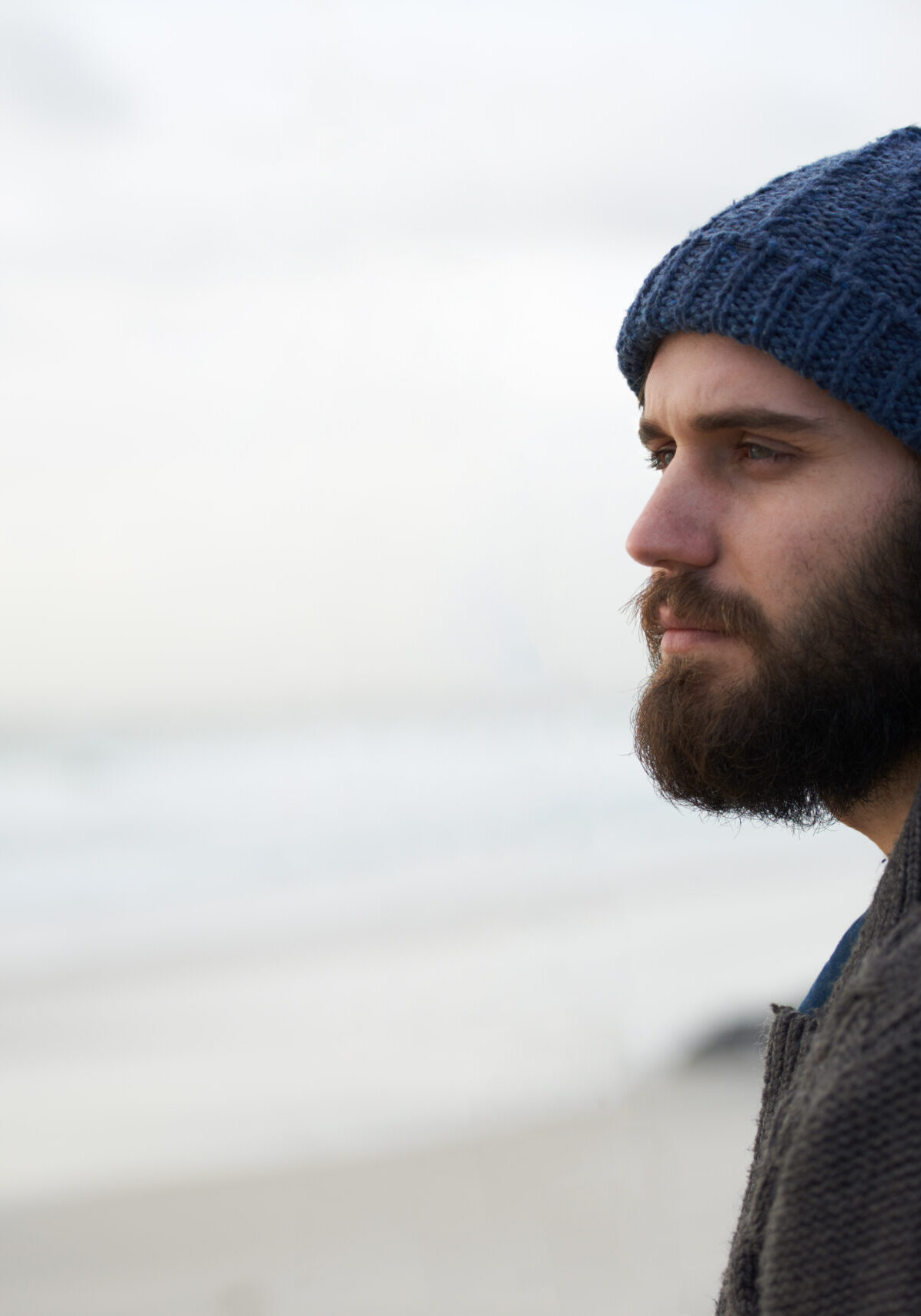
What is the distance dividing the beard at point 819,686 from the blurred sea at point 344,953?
3074 millimetres

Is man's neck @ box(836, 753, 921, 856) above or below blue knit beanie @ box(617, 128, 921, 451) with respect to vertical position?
below

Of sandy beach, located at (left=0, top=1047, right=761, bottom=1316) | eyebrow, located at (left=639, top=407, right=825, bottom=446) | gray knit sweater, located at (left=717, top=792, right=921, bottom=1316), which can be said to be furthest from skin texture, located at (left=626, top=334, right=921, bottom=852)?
sandy beach, located at (left=0, top=1047, right=761, bottom=1316)

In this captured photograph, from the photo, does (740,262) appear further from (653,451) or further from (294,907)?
(294,907)

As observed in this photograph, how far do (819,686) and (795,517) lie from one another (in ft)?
0.80

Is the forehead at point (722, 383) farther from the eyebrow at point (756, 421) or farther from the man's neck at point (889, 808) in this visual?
the man's neck at point (889, 808)

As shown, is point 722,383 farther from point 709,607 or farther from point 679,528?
point 709,607

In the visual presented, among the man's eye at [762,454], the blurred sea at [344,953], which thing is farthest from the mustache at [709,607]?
the blurred sea at [344,953]

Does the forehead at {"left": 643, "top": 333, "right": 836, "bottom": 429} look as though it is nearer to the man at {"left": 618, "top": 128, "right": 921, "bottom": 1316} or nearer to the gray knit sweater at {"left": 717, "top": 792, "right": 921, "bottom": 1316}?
the man at {"left": 618, "top": 128, "right": 921, "bottom": 1316}

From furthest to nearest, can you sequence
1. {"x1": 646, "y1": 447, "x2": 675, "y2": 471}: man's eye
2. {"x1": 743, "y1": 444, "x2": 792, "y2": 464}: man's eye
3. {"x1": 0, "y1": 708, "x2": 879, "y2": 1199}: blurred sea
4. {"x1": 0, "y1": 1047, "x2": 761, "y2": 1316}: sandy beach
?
1. {"x1": 0, "y1": 708, "x2": 879, "y2": 1199}: blurred sea
2. {"x1": 0, "y1": 1047, "x2": 761, "y2": 1316}: sandy beach
3. {"x1": 646, "y1": 447, "x2": 675, "y2": 471}: man's eye
4. {"x1": 743, "y1": 444, "x2": 792, "y2": 464}: man's eye

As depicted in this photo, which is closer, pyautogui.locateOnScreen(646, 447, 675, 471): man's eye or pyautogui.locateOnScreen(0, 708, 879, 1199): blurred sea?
pyautogui.locateOnScreen(646, 447, 675, 471): man's eye

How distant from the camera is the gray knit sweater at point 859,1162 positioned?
1.02 meters

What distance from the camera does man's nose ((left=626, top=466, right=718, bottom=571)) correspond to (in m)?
1.81

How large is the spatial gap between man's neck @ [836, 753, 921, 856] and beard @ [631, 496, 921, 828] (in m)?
0.01

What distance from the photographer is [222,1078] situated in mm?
5867
